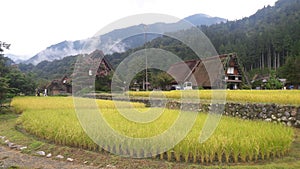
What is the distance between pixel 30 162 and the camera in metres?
4.89

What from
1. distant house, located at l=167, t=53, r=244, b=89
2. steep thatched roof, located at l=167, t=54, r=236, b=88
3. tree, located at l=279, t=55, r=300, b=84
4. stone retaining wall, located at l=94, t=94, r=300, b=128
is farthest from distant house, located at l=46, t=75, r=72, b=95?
tree, located at l=279, t=55, r=300, b=84

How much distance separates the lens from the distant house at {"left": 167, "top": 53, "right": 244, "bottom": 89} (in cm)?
2319

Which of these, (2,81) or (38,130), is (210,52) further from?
(38,130)

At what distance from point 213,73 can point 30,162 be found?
786 inches

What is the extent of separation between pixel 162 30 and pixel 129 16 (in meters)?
1.83

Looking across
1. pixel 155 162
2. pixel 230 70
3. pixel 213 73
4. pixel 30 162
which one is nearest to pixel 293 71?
pixel 230 70

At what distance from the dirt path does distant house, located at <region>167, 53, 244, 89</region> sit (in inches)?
763

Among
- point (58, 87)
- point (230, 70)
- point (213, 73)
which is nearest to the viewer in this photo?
point (213, 73)

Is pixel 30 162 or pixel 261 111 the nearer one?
pixel 30 162

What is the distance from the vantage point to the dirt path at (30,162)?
180 inches

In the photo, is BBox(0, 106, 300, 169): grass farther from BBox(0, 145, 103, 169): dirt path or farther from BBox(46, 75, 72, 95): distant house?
BBox(46, 75, 72, 95): distant house

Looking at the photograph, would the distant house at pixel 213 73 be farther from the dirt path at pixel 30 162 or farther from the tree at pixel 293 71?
the dirt path at pixel 30 162

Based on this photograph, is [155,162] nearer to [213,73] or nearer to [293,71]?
[213,73]

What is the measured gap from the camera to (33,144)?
5.97m
